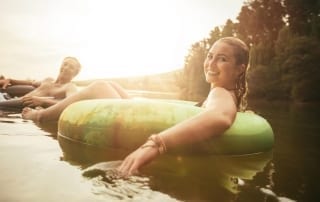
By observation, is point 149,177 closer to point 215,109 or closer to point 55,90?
point 215,109

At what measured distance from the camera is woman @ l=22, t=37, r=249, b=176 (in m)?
2.47

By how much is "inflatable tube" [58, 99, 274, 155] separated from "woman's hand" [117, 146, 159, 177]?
775mm

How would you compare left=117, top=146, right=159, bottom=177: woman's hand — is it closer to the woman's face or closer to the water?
the water

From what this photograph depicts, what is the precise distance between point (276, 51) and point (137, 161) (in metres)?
33.9

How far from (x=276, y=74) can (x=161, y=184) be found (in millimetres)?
33043

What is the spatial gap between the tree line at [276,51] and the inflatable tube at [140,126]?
24571mm

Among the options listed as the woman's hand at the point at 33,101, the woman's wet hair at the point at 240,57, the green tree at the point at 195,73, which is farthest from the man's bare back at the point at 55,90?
the green tree at the point at 195,73

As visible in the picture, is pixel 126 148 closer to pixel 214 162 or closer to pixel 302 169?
pixel 214 162

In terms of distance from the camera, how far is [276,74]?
109 ft

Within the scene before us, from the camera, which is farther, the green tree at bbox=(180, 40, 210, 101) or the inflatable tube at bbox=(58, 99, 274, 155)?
the green tree at bbox=(180, 40, 210, 101)

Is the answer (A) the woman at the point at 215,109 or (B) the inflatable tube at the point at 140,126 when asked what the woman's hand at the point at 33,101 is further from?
(A) the woman at the point at 215,109

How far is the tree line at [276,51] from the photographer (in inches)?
1123

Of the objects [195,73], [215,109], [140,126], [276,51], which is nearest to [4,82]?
[140,126]

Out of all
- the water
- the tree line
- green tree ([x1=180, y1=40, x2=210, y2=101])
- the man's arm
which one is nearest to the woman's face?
the water
